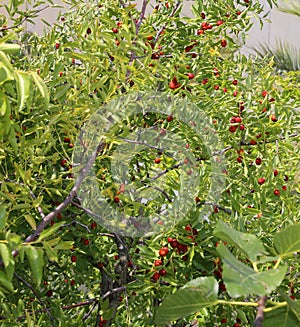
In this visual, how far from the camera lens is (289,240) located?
0.99 meters

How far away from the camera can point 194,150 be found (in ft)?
6.21

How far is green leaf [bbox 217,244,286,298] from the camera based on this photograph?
2.84 ft

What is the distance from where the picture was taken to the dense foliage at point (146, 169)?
1522mm

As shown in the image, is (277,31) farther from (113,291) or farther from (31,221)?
(31,221)

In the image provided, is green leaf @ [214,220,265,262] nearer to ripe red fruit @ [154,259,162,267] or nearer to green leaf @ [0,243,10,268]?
green leaf @ [0,243,10,268]

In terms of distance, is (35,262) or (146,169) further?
(146,169)

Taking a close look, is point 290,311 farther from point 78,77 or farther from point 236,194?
point 78,77

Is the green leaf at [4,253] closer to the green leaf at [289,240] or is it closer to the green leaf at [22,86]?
the green leaf at [22,86]

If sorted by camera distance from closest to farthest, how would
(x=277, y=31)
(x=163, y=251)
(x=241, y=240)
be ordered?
1. (x=241, y=240)
2. (x=163, y=251)
3. (x=277, y=31)

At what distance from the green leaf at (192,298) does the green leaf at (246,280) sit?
0.21 feet

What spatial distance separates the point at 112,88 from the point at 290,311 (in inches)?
27.0

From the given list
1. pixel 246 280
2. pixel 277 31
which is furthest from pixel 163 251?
pixel 277 31

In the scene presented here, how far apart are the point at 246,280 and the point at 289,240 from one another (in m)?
0.13

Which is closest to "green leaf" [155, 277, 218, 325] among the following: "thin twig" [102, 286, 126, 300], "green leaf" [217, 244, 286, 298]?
"green leaf" [217, 244, 286, 298]
